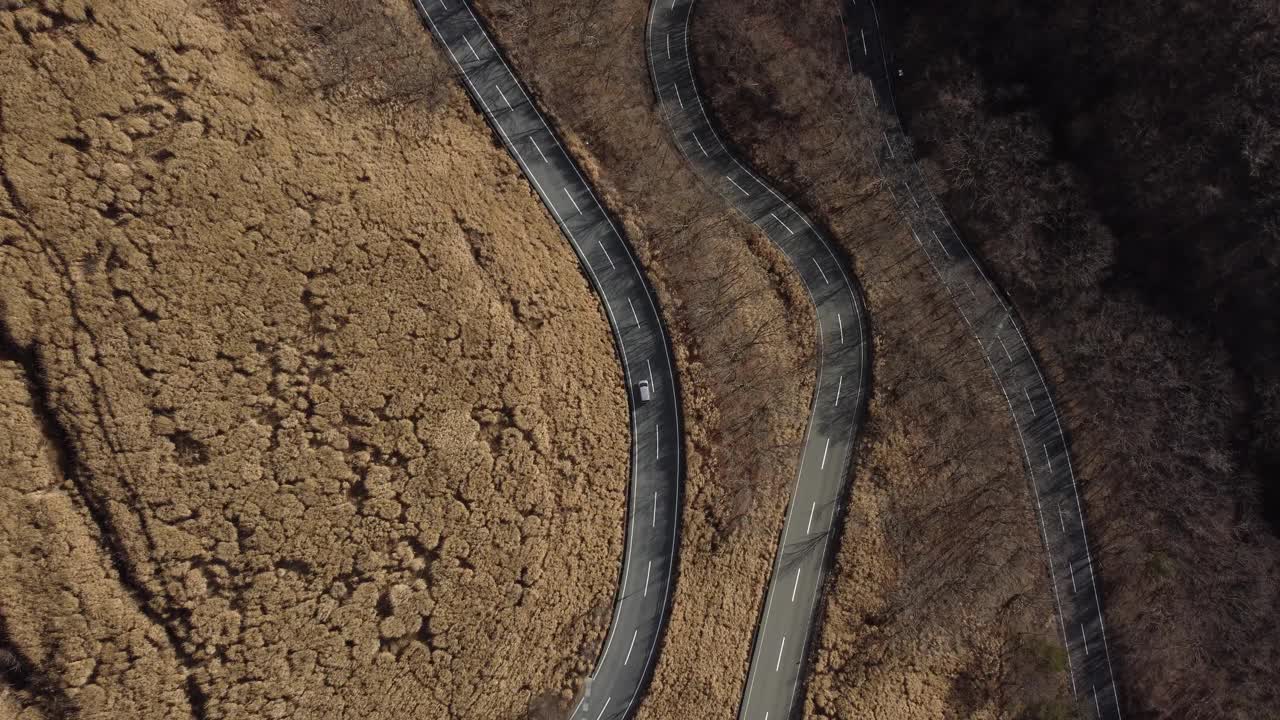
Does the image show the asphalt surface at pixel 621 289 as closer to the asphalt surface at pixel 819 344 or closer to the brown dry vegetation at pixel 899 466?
the asphalt surface at pixel 819 344

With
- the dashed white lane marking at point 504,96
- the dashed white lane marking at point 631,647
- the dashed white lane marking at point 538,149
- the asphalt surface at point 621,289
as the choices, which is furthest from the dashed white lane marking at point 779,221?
the dashed white lane marking at point 631,647

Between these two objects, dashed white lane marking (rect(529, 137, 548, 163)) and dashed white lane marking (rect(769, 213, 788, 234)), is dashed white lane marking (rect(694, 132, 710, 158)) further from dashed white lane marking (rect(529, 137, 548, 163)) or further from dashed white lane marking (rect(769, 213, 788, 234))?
dashed white lane marking (rect(529, 137, 548, 163))

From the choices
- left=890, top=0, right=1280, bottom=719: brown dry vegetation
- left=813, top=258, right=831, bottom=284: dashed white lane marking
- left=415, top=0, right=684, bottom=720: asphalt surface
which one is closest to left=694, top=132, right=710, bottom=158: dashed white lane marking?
left=415, top=0, right=684, bottom=720: asphalt surface

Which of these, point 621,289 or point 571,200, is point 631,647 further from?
point 571,200

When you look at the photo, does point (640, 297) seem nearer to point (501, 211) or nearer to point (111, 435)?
point (501, 211)

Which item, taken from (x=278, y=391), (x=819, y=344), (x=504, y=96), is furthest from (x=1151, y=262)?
(x=278, y=391)
